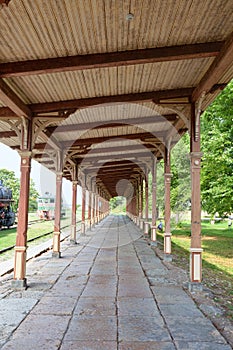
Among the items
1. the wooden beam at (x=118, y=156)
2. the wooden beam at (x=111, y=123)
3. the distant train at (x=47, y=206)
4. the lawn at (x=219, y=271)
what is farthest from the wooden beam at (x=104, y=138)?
the distant train at (x=47, y=206)

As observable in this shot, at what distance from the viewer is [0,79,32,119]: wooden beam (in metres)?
4.82

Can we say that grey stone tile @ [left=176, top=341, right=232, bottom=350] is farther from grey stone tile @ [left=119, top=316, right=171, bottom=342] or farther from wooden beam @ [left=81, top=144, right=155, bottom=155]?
wooden beam @ [left=81, top=144, right=155, bottom=155]

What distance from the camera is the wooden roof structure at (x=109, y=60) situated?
3.47 metres

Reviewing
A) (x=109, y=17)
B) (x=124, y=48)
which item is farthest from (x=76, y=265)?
(x=109, y=17)

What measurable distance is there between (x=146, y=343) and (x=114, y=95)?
426cm

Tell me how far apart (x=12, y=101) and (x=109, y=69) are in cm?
163

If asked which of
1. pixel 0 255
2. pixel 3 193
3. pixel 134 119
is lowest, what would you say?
pixel 0 255

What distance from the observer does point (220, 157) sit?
11094 millimetres

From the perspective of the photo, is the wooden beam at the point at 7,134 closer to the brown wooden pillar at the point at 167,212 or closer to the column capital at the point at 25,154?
the column capital at the point at 25,154

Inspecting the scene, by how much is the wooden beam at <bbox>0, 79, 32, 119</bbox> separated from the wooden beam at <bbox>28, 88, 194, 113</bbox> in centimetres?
27

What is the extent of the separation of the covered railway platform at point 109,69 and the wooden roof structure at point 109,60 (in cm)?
1

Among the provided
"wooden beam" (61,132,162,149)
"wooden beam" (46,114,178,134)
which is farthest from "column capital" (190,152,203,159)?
"wooden beam" (61,132,162,149)

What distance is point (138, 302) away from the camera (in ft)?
15.4

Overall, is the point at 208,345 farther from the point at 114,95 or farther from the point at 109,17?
the point at 114,95
